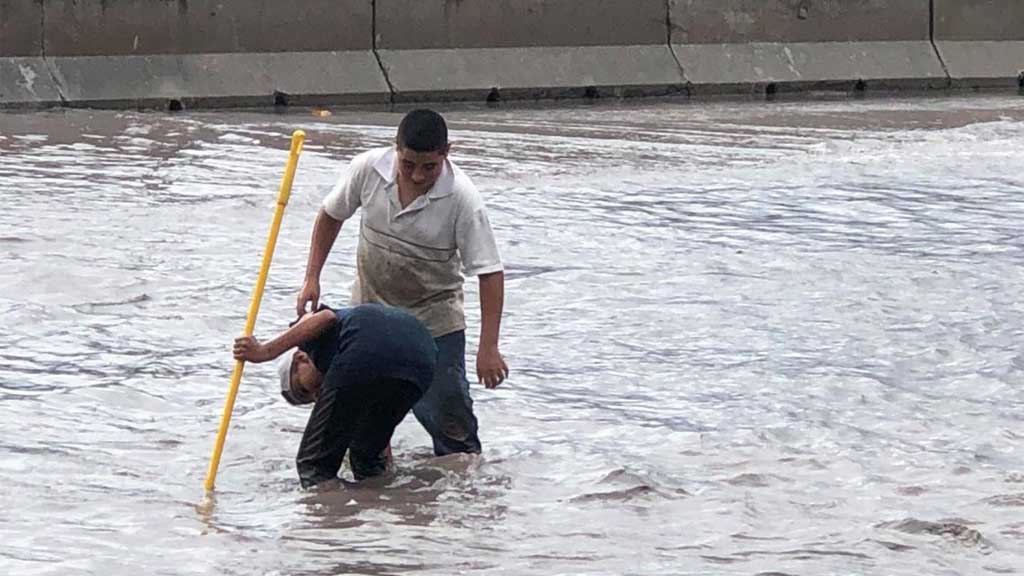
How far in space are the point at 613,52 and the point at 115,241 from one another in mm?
10910

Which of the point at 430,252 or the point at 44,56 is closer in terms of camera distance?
the point at 430,252

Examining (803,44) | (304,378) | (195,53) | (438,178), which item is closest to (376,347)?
(304,378)

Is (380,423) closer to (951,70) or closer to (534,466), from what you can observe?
(534,466)

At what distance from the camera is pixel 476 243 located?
274 inches

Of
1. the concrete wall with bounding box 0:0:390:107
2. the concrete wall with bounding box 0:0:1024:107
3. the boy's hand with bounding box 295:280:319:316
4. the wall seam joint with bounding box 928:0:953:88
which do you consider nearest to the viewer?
the boy's hand with bounding box 295:280:319:316

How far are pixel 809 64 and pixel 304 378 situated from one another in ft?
54.1

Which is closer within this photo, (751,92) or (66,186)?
(66,186)

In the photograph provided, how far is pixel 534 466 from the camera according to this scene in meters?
7.32

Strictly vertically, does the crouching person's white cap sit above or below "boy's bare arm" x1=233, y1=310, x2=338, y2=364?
below

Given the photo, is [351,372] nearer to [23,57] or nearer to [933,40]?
[23,57]

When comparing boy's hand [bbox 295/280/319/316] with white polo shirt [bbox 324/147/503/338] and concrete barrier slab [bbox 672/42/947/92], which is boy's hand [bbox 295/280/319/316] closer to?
white polo shirt [bbox 324/147/503/338]

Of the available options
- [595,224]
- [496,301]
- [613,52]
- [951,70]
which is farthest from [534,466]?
[951,70]

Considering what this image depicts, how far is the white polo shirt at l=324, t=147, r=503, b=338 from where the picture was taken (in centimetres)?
696


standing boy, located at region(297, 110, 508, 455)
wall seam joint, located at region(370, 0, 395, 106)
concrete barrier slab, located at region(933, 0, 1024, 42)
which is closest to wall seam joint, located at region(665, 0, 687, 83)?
wall seam joint, located at region(370, 0, 395, 106)
